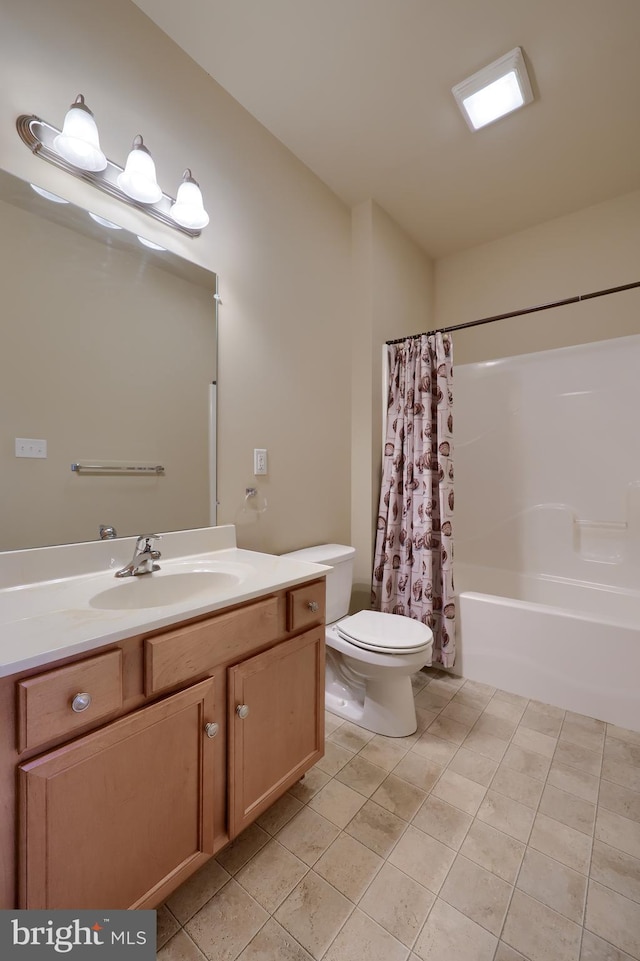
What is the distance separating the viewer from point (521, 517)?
2541 mm

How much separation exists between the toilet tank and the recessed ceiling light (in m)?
2.07

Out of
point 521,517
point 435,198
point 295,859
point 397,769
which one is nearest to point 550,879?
point 397,769

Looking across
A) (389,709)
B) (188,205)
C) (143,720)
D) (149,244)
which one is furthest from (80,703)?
(188,205)

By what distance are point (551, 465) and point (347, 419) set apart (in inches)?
52.2

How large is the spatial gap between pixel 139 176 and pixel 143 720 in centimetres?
158

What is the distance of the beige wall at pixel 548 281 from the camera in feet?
7.54

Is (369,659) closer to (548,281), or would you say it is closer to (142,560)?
(142,560)

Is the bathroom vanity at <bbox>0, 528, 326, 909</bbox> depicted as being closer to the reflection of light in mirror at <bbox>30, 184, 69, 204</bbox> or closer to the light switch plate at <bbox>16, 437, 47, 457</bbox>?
the light switch plate at <bbox>16, 437, 47, 457</bbox>

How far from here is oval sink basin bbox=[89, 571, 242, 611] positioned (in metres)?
1.08

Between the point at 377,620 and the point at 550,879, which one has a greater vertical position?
the point at 377,620

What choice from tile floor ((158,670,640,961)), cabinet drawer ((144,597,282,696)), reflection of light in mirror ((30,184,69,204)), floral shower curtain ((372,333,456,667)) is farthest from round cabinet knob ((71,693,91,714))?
floral shower curtain ((372,333,456,667))

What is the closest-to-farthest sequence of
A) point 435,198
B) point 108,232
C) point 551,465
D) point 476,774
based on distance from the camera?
point 108,232 → point 476,774 → point 435,198 → point 551,465

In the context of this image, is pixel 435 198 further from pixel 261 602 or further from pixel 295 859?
pixel 295 859

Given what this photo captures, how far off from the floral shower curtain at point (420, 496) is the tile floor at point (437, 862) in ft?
2.15
